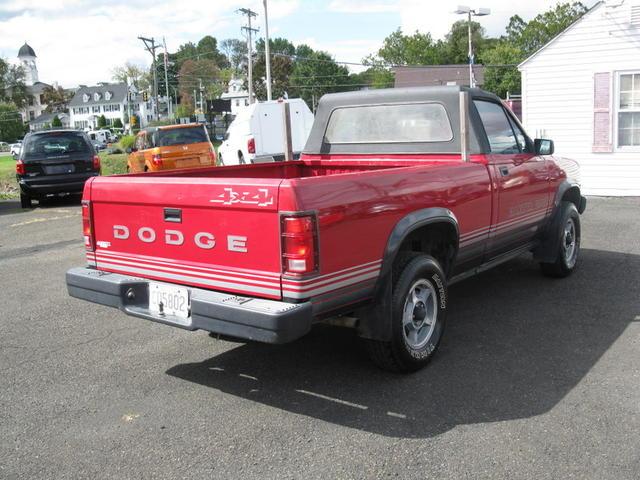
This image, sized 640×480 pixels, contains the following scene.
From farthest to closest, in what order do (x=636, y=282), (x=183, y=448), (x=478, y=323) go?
(x=636, y=282) < (x=478, y=323) < (x=183, y=448)

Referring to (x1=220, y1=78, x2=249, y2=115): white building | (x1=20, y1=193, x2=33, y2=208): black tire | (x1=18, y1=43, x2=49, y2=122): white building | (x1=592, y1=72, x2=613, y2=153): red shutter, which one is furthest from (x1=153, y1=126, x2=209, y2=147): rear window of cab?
(x1=18, y1=43, x2=49, y2=122): white building

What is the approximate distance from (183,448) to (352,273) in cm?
128

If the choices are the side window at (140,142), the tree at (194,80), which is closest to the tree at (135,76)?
the tree at (194,80)

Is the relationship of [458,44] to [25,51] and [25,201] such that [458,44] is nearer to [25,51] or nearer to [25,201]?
[25,201]

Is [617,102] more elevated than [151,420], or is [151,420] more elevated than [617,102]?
[617,102]

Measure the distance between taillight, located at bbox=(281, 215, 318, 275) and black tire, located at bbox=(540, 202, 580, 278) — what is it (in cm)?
364

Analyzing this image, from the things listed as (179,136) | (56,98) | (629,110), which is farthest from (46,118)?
(629,110)

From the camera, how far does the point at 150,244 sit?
13.4ft

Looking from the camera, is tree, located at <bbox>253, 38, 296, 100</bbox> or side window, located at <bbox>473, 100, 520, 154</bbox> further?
tree, located at <bbox>253, 38, 296, 100</bbox>

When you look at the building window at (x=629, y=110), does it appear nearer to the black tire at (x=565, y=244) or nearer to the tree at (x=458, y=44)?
the black tire at (x=565, y=244)

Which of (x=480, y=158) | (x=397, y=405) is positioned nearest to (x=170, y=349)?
(x=397, y=405)

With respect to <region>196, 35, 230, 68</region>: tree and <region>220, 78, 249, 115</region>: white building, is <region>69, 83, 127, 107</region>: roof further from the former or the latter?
<region>220, 78, 249, 115</region>: white building

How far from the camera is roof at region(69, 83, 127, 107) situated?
12325cm

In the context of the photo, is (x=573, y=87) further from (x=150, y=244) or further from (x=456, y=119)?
(x=150, y=244)
